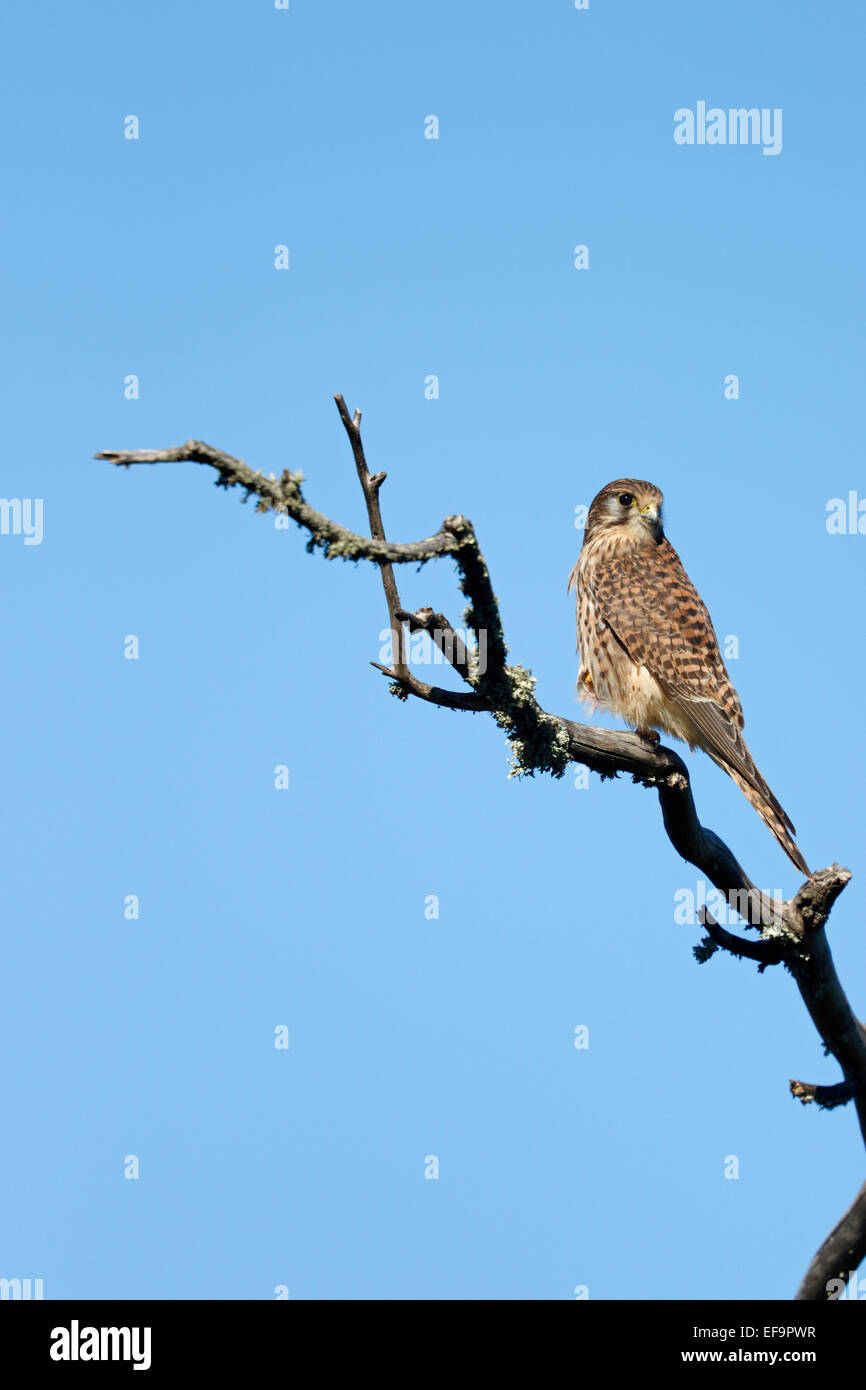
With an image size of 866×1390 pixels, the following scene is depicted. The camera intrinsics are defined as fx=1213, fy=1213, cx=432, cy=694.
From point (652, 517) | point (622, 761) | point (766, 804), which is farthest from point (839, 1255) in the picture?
point (652, 517)

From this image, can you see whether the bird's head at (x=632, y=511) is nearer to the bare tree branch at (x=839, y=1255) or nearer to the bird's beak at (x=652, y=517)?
the bird's beak at (x=652, y=517)

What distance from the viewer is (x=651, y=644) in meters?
6.36

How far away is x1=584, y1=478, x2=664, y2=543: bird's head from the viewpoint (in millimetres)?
7027

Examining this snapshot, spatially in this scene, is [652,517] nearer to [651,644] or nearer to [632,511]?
[632,511]

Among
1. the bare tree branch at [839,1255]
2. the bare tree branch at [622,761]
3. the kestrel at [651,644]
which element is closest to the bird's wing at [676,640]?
the kestrel at [651,644]

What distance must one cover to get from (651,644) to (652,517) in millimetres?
1013

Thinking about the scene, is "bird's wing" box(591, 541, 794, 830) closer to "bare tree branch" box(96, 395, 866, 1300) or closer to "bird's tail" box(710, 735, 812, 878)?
"bird's tail" box(710, 735, 812, 878)
